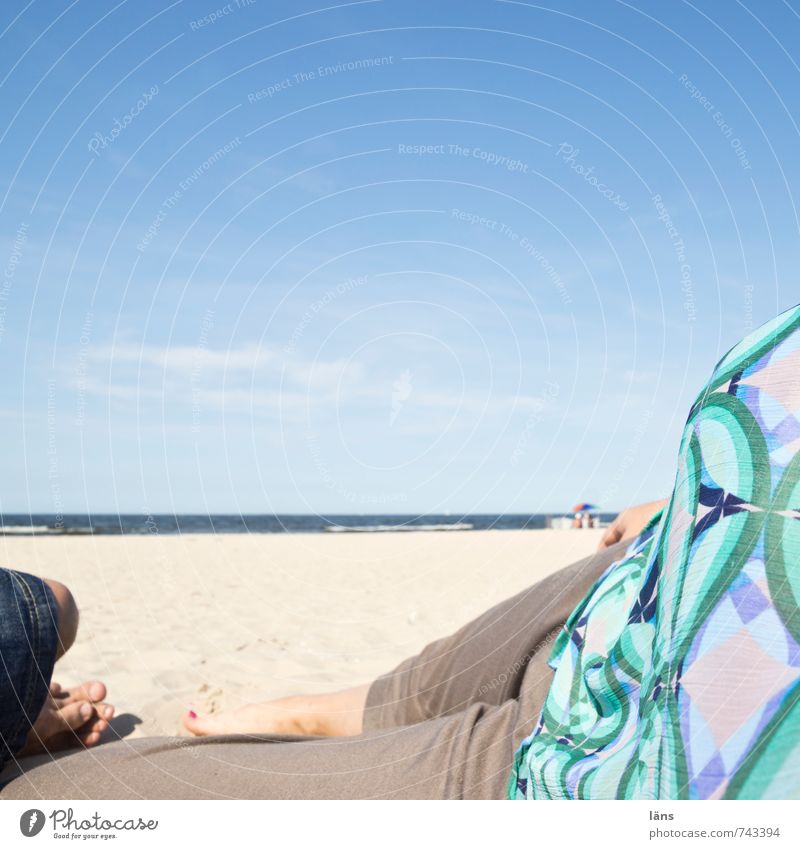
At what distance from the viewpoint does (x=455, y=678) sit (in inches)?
62.9

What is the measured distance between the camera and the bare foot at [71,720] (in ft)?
5.04

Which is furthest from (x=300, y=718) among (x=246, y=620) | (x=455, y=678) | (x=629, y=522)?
(x=246, y=620)

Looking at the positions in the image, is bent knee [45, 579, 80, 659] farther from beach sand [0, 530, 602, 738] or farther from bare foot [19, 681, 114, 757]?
beach sand [0, 530, 602, 738]

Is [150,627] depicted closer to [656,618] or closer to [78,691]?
[78,691]

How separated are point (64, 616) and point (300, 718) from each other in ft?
2.31

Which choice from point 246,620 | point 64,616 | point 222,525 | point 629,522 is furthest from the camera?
point 222,525

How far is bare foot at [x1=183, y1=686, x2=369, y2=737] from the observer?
5.77 feet

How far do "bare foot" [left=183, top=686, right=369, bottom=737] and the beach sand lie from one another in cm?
24

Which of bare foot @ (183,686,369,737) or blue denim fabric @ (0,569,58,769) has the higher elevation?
blue denim fabric @ (0,569,58,769)

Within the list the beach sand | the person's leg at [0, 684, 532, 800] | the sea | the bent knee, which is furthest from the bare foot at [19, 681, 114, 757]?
the sea

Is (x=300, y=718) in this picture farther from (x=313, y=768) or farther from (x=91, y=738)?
(x=313, y=768)

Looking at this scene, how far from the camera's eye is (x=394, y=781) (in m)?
1.06
